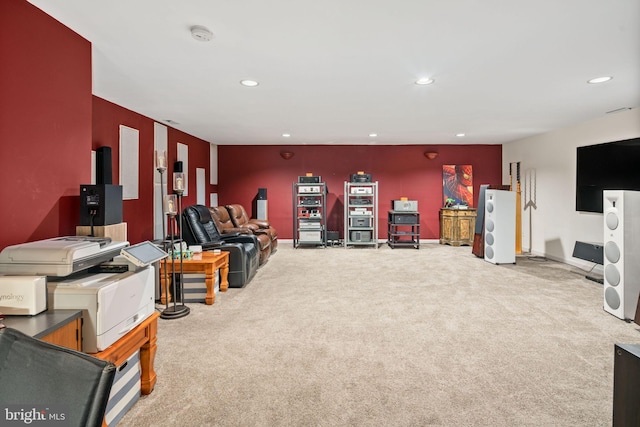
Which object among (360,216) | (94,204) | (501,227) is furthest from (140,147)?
(501,227)

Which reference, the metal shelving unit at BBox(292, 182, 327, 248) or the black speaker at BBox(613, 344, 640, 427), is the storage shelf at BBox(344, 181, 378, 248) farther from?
the black speaker at BBox(613, 344, 640, 427)

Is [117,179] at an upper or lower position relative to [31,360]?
upper

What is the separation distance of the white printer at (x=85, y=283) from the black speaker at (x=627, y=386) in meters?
2.09

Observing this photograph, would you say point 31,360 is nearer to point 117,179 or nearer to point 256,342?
point 256,342

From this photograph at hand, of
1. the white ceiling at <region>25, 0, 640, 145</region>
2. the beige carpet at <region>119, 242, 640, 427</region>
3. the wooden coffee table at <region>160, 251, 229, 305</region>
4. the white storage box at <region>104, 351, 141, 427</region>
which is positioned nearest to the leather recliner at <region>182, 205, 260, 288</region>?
the beige carpet at <region>119, 242, 640, 427</region>

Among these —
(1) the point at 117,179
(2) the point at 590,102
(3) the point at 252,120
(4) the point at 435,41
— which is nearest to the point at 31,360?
(4) the point at 435,41

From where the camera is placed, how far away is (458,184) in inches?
323

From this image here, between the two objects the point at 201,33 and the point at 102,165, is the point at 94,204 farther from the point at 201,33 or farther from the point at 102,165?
the point at 102,165

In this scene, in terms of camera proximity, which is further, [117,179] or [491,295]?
[117,179]

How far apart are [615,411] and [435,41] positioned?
93.3 inches

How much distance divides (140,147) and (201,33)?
3.19m

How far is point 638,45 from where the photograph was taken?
2.60m

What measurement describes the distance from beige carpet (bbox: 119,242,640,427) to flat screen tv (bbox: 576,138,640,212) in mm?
1448

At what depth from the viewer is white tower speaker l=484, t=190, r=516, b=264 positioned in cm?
582
